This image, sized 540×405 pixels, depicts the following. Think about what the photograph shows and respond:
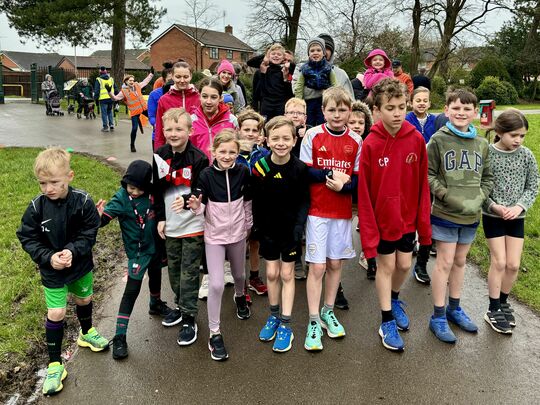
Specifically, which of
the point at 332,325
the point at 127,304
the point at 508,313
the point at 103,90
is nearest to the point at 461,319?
the point at 508,313

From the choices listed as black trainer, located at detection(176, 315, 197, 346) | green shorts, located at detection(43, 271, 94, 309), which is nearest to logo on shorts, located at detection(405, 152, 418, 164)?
black trainer, located at detection(176, 315, 197, 346)

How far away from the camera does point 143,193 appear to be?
11.6ft

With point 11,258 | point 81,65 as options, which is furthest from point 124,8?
point 81,65

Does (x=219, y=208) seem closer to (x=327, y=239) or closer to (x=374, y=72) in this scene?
(x=327, y=239)

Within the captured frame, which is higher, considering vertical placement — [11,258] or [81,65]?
[81,65]

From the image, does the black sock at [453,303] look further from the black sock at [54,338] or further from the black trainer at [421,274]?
the black sock at [54,338]

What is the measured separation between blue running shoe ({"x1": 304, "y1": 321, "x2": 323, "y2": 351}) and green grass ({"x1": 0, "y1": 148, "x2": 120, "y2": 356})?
2.12 meters

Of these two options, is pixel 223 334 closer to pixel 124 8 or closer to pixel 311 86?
pixel 311 86

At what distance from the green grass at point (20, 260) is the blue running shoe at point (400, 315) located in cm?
294

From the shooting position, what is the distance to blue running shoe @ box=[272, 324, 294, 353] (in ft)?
11.4

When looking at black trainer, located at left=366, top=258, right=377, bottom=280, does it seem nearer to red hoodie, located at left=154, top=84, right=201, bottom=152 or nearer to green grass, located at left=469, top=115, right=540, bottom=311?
green grass, located at left=469, top=115, right=540, bottom=311

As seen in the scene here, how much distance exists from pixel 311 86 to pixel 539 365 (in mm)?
3915

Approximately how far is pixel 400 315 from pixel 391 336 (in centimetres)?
40

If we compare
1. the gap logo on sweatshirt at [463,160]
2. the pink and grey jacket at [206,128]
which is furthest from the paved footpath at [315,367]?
the pink and grey jacket at [206,128]
